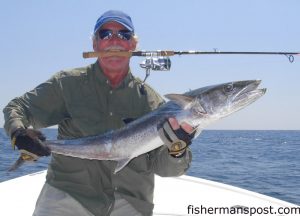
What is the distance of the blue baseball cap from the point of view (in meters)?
4.62

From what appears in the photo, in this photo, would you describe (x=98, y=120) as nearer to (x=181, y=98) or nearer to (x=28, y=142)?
(x=28, y=142)

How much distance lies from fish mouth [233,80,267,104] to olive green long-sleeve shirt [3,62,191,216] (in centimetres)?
101

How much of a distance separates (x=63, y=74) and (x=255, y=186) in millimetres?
11078

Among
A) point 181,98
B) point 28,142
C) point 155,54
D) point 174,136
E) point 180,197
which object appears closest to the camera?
point 181,98

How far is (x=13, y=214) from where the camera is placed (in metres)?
5.80

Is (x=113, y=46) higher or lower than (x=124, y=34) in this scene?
lower

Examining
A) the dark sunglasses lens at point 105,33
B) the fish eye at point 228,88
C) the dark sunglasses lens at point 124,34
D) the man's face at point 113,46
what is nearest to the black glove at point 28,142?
the man's face at point 113,46

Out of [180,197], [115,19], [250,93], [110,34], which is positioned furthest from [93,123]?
[180,197]

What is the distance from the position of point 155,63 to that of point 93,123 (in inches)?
55.3

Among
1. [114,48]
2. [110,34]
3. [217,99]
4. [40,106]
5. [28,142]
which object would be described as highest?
[110,34]

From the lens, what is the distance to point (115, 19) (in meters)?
4.61

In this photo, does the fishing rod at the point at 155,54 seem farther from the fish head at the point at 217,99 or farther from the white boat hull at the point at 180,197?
the white boat hull at the point at 180,197

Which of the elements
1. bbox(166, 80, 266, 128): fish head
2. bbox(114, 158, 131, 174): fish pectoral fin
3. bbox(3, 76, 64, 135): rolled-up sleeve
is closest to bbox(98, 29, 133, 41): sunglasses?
bbox(3, 76, 64, 135): rolled-up sleeve

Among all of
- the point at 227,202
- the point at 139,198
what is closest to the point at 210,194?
the point at 227,202
